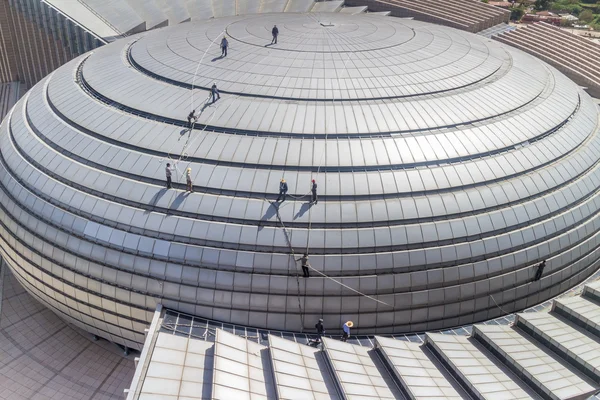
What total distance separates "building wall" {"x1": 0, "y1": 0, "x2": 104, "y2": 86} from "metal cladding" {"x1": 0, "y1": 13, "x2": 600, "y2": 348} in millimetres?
26161

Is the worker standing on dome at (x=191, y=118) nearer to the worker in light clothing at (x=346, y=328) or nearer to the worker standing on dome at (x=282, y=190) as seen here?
the worker standing on dome at (x=282, y=190)

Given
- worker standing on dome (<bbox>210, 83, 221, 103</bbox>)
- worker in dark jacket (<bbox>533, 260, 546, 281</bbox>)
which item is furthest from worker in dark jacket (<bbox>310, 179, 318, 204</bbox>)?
worker in dark jacket (<bbox>533, 260, 546, 281</bbox>)

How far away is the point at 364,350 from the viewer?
969 inches

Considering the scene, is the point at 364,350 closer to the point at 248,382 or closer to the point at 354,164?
the point at 248,382

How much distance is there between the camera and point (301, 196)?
2600 centimetres

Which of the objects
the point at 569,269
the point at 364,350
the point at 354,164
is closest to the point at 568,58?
the point at 569,269

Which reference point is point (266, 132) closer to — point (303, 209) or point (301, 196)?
point (301, 196)

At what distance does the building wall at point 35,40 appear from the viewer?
56.6 m

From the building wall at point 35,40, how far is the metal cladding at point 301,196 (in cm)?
2616

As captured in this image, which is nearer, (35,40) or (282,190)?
(282,190)

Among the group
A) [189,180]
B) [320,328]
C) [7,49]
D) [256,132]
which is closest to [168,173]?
[189,180]

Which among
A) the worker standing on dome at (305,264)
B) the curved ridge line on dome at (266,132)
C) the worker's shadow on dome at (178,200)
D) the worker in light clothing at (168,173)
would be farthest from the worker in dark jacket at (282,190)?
the worker in light clothing at (168,173)

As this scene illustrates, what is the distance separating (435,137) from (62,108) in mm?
24450

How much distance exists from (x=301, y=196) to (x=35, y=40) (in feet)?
172
